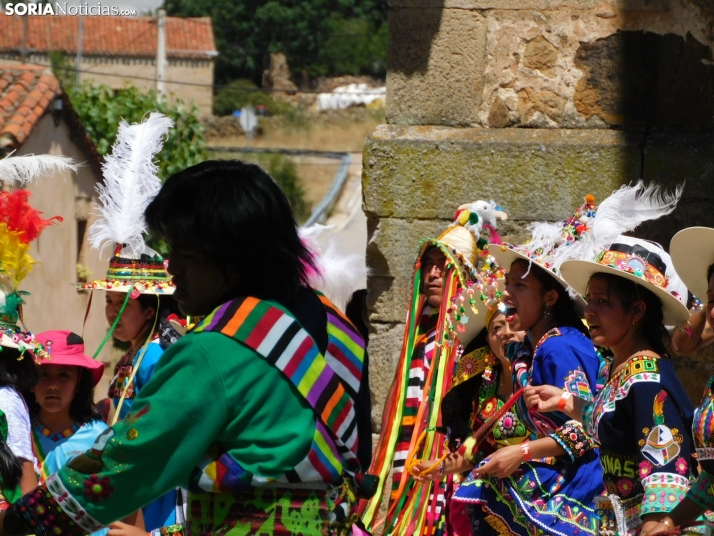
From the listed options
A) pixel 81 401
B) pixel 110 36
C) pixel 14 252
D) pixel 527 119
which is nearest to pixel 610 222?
pixel 527 119

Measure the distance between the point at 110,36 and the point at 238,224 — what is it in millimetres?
43697

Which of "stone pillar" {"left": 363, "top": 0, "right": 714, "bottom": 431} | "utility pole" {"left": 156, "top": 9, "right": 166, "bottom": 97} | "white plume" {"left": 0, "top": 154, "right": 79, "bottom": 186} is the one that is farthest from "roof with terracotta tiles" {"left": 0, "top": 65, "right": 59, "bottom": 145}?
"utility pole" {"left": 156, "top": 9, "right": 166, "bottom": 97}

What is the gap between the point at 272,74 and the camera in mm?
50875

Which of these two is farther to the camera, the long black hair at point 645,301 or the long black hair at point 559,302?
the long black hair at point 559,302

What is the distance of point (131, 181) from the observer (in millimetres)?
5480

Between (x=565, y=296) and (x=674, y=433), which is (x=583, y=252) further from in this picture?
(x=674, y=433)

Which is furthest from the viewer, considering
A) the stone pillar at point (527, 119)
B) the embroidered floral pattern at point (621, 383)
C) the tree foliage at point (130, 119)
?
the tree foliage at point (130, 119)

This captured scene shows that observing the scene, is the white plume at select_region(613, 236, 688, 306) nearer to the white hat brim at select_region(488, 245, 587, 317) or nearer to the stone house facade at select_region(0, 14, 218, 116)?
the white hat brim at select_region(488, 245, 587, 317)

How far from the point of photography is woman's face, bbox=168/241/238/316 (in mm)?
2746

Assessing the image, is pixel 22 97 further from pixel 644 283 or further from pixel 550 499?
pixel 644 283

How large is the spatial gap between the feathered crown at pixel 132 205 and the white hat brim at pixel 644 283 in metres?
2.28

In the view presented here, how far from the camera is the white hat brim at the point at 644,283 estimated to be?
3572 millimetres

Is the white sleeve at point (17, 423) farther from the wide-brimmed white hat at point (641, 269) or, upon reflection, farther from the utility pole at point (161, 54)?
the utility pole at point (161, 54)

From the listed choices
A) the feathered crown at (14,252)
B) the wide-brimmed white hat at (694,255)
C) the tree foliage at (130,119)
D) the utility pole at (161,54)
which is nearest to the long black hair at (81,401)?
the feathered crown at (14,252)
